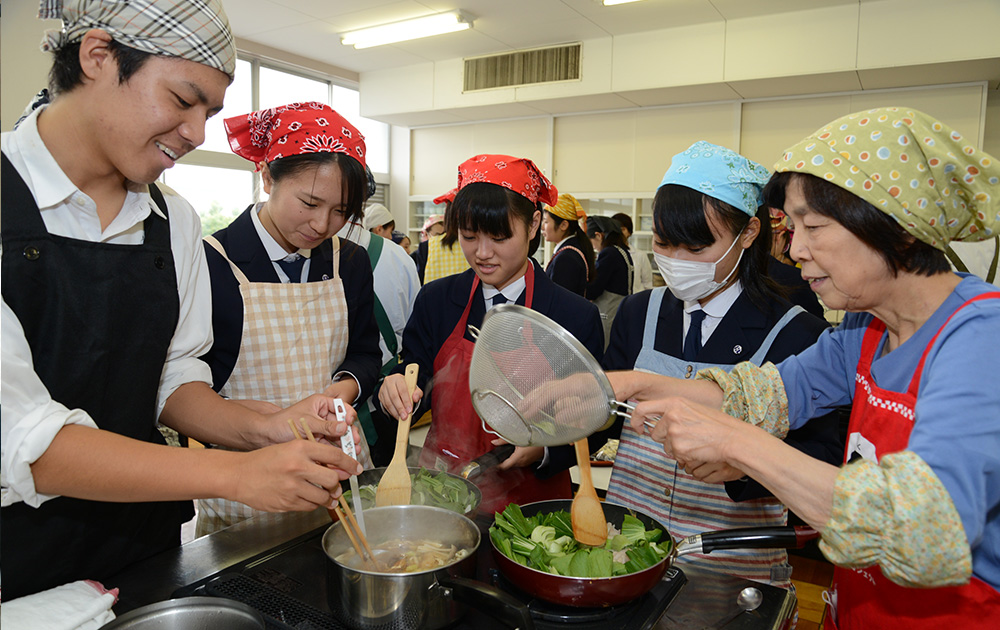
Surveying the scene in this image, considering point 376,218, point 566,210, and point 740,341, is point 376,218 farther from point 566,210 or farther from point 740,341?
point 740,341

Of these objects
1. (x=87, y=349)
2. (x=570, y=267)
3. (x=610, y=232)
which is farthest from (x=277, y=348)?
(x=610, y=232)

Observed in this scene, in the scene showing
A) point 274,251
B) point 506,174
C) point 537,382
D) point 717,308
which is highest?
point 506,174

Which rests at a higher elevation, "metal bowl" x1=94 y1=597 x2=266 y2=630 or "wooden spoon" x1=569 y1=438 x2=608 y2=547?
"wooden spoon" x1=569 y1=438 x2=608 y2=547

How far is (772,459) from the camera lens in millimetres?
1025

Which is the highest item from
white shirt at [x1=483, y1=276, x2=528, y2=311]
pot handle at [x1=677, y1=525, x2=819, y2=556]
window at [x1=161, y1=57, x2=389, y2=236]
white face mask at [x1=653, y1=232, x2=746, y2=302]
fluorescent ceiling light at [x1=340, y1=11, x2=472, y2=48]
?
fluorescent ceiling light at [x1=340, y1=11, x2=472, y2=48]

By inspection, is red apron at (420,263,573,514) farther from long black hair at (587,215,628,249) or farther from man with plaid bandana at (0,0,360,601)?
long black hair at (587,215,628,249)

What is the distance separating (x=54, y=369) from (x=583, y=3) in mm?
5665

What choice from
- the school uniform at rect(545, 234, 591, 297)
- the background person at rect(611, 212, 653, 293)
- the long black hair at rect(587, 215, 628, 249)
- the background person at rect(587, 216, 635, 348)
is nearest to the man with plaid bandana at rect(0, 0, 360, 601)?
the school uniform at rect(545, 234, 591, 297)

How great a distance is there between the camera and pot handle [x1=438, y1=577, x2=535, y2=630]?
0.91 m

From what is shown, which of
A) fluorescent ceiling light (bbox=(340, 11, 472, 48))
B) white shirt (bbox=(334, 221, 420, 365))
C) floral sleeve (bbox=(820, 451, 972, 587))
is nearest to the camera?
floral sleeve (bbox=(820, 451, 972, 587))

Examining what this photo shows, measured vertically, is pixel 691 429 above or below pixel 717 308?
below

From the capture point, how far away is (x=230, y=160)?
727 cm

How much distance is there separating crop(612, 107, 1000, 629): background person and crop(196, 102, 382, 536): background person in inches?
42.0

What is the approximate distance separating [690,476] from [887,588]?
1.79 feet
